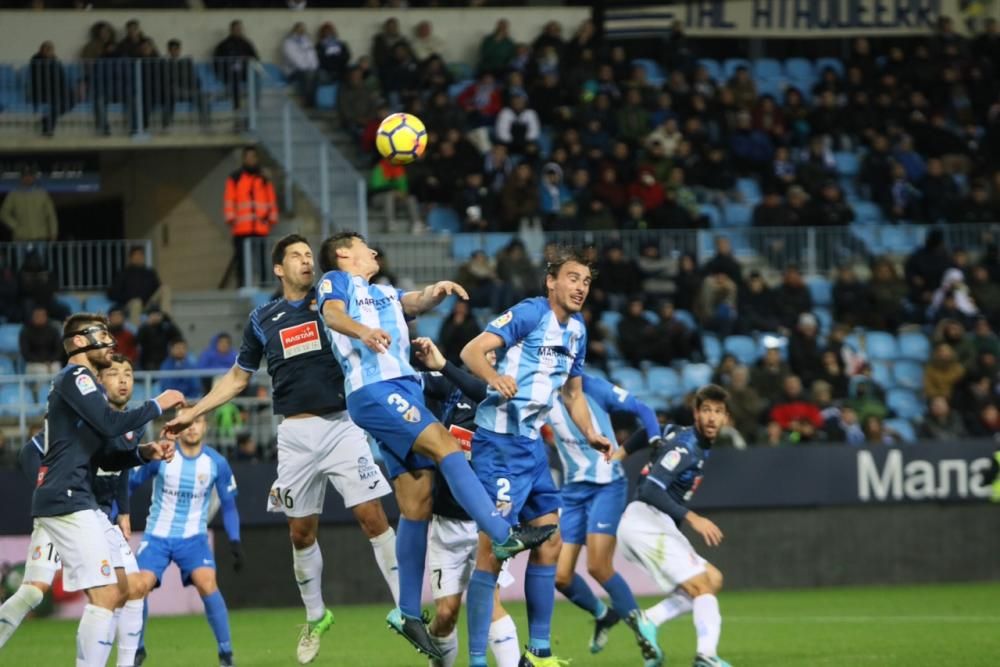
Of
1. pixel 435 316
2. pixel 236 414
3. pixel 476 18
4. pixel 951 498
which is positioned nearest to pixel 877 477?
pixel 951 498

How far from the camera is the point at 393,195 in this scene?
22812mm

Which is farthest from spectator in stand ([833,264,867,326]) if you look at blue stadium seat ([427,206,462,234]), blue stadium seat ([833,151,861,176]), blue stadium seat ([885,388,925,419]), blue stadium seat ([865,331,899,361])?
blue stadium seat ([427,206,462,234])

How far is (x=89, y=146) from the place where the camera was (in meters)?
22.5

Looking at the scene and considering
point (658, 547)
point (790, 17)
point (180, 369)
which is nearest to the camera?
point (658, 547)

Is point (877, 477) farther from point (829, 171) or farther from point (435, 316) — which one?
point (829, 171)

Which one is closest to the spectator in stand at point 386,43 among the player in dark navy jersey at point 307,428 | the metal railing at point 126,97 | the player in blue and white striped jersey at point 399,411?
the metal railing at point 126,97

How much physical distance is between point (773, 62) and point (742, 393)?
9340 millimetres

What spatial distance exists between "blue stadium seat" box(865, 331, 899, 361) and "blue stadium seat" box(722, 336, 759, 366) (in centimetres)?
159

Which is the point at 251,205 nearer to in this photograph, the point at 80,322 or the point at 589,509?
the point at 589,509

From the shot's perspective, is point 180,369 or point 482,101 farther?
point 482,101

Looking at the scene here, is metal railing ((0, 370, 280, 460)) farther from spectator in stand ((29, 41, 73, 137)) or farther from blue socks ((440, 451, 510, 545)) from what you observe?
blue socks ((440, 451, 510, 545))

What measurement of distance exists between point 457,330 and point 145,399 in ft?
11.4

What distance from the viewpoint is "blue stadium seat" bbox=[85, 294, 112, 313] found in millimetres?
20578

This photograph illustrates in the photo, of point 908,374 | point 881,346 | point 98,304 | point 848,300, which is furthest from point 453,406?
point 848,300
